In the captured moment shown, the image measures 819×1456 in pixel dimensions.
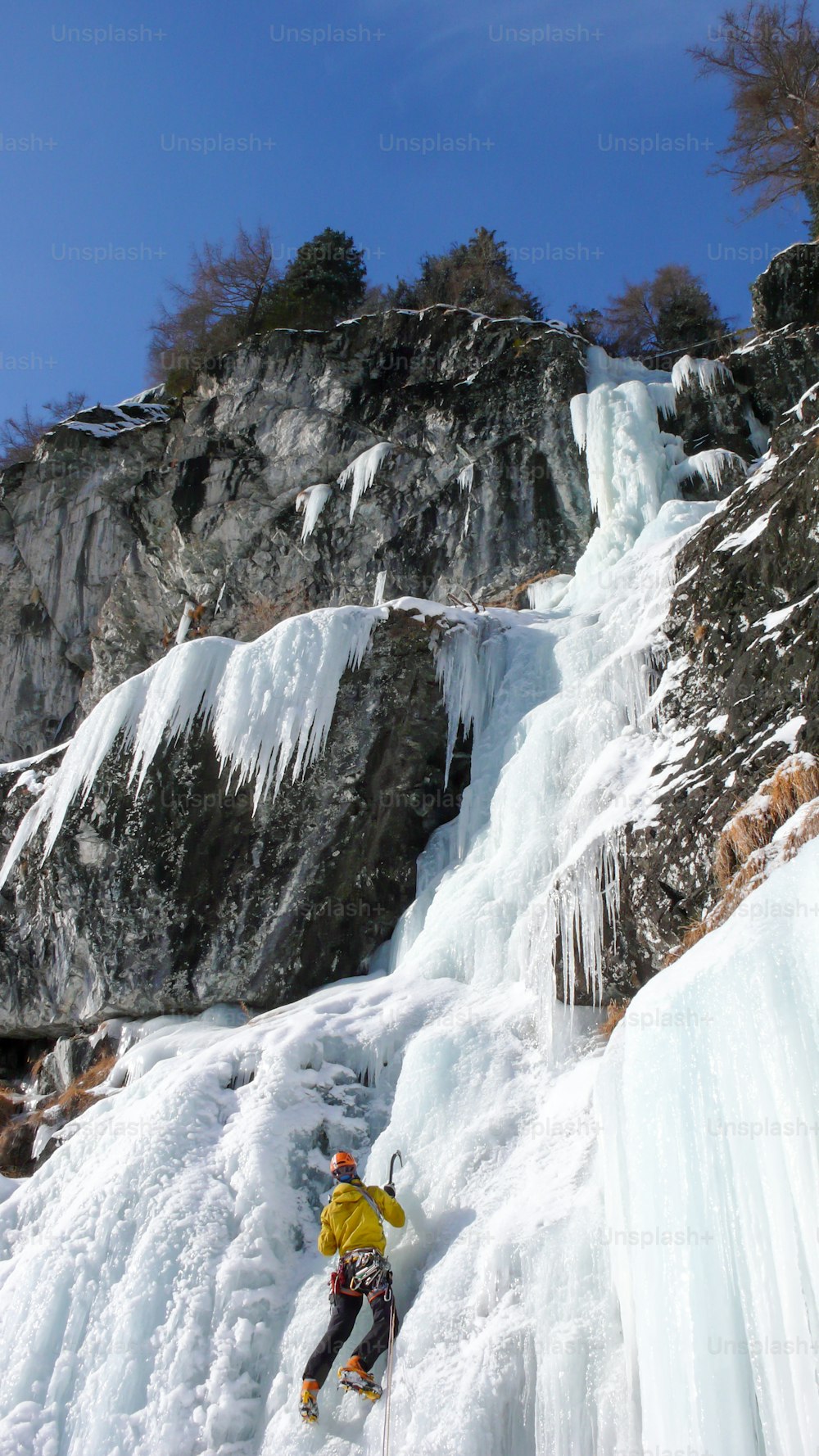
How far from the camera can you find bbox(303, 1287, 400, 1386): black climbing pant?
513cm

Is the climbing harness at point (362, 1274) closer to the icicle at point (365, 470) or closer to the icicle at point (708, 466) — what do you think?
the icicle at point (708, 466)

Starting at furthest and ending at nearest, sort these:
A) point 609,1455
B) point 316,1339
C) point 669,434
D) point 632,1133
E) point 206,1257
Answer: point 669,434, point 206,1257, point 316,1339, point 632,1133, point 609,1455

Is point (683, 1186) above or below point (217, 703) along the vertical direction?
below

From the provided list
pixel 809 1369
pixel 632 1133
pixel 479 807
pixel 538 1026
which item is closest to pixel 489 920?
pixel 538 1026

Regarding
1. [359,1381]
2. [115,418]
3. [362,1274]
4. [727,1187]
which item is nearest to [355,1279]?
[362,1274]

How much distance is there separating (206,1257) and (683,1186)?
11.0 feet

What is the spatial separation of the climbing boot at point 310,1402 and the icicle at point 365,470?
13078 mm

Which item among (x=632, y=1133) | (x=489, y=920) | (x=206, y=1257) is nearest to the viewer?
(x=632, y=1133)

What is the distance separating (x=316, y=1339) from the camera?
561cm

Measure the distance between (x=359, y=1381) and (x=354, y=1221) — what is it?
2.49ft

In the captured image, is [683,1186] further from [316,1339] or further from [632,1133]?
[316,1339]

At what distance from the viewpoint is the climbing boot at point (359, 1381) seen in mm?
4969

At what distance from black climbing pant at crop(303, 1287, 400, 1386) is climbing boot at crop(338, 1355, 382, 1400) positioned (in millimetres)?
40

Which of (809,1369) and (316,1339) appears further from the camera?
(316,1339)
